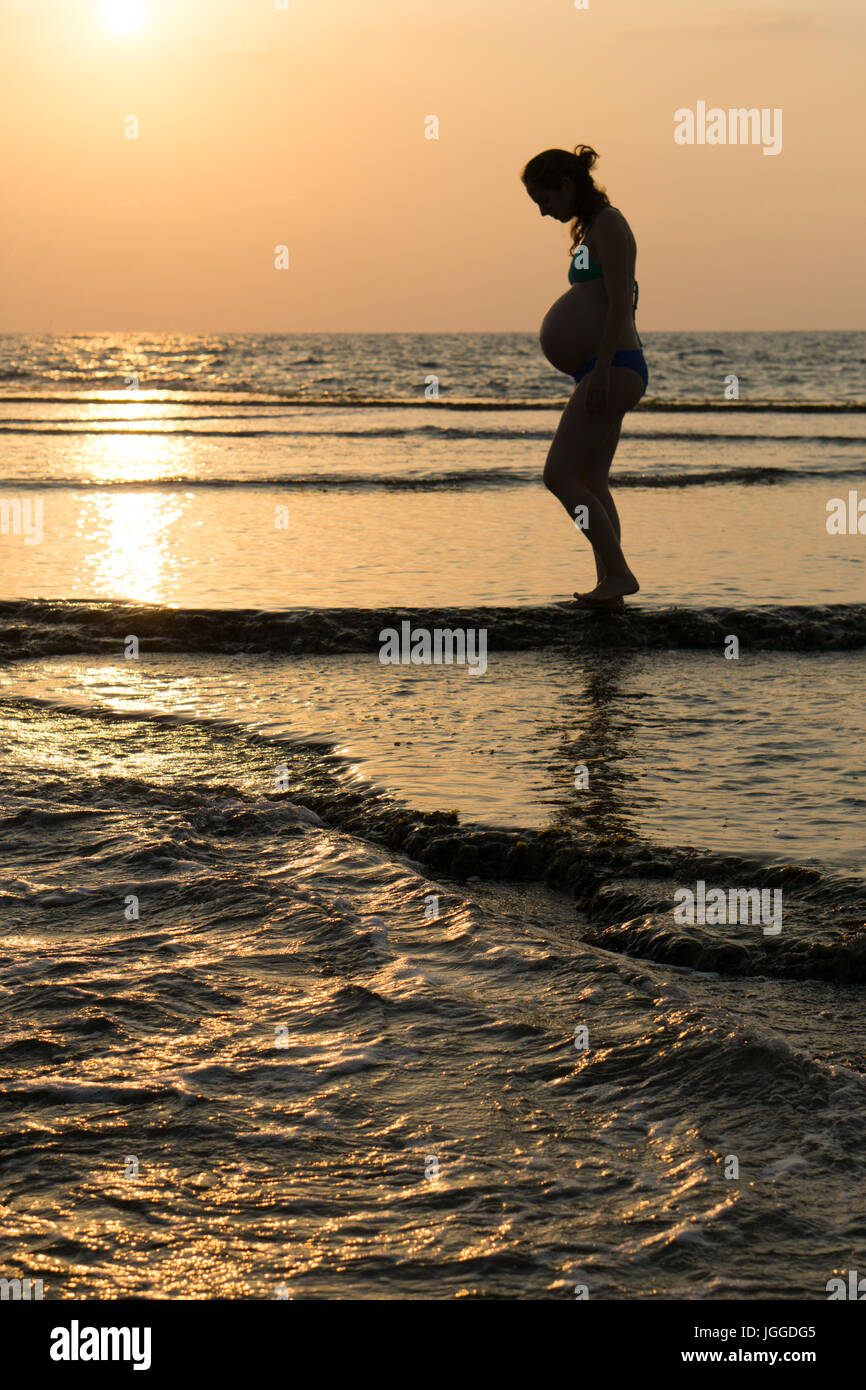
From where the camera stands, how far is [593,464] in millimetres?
6398

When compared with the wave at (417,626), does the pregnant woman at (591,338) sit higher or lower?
higher

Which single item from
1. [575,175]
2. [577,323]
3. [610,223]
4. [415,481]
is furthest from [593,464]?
[415,481]

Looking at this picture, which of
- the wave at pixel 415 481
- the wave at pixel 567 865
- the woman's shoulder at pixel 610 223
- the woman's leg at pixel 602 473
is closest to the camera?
the wave at pixel 567 865

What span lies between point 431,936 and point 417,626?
12.0 ft

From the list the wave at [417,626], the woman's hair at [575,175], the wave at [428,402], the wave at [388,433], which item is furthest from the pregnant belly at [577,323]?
the wave at [428,402]

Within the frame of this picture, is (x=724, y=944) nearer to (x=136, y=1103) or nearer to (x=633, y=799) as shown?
(x=633, y=799)

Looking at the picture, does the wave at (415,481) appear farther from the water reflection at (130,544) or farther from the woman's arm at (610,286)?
the woman's arm at (610,286)

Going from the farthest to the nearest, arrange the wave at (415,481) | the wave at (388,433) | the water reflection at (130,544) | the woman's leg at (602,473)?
the wave at (388,433) → the wave at (415,481) → the water reflection at (130,544) → the woman's leg at (602,473)

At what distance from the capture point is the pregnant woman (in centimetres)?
606

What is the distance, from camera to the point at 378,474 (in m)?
15.0

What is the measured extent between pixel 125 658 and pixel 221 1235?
4428mm

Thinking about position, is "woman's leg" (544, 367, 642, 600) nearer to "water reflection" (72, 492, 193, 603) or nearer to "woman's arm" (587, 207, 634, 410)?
"woman's arm" (587, 207, 634, 410)

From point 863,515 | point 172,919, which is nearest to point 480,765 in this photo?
point 172,919

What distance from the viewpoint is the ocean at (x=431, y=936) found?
191 centimetres
